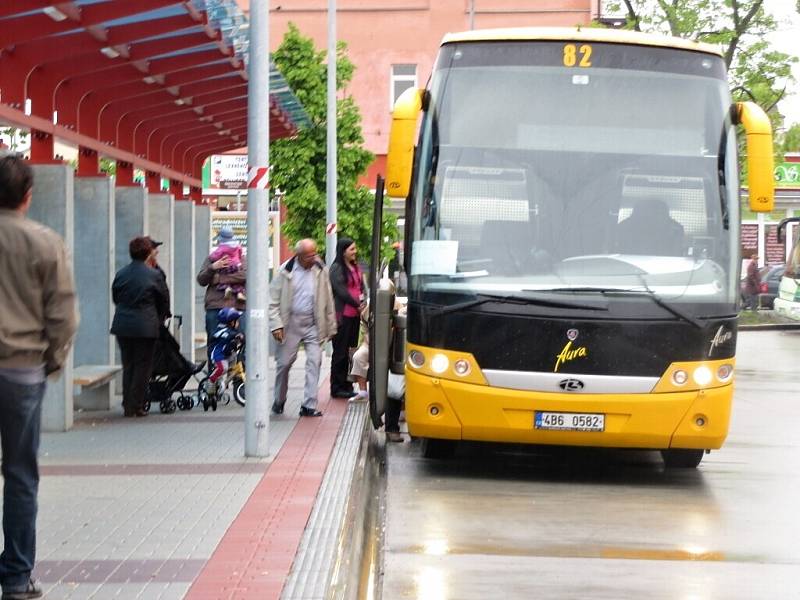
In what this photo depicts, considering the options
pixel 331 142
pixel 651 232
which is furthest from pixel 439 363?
pixel 331 142

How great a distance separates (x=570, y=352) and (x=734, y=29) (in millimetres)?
32125

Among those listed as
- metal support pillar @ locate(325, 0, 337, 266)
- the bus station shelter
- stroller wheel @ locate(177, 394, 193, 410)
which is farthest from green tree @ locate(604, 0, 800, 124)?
stroller wheel @ locate(177, 394, 193, 410)

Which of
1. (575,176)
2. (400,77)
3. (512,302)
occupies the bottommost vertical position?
(512,302)

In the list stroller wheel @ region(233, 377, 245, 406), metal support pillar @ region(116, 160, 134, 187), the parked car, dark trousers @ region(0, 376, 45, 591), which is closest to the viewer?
dark trousers @ region(0, 376, 45, 591)

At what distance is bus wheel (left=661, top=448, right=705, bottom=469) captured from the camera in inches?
492

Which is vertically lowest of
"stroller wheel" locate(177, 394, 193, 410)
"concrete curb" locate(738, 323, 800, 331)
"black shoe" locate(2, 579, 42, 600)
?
"concrete curb" locate(738, 323, 800, 331)

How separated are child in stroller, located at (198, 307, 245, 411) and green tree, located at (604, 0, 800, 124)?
25084 mm

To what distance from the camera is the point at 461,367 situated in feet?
38.5

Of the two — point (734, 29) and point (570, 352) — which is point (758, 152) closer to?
point (570, 352)

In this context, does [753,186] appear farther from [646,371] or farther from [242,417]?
[242,417]

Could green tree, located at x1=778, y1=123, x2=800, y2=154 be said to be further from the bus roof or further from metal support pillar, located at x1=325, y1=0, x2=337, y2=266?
the bus roof

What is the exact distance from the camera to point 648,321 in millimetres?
11555

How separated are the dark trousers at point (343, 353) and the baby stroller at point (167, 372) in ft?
6.75

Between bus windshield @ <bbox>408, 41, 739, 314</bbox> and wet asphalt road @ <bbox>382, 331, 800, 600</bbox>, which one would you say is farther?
bus windshield @ <bbox>408, 41, 739, 314</bbox>
